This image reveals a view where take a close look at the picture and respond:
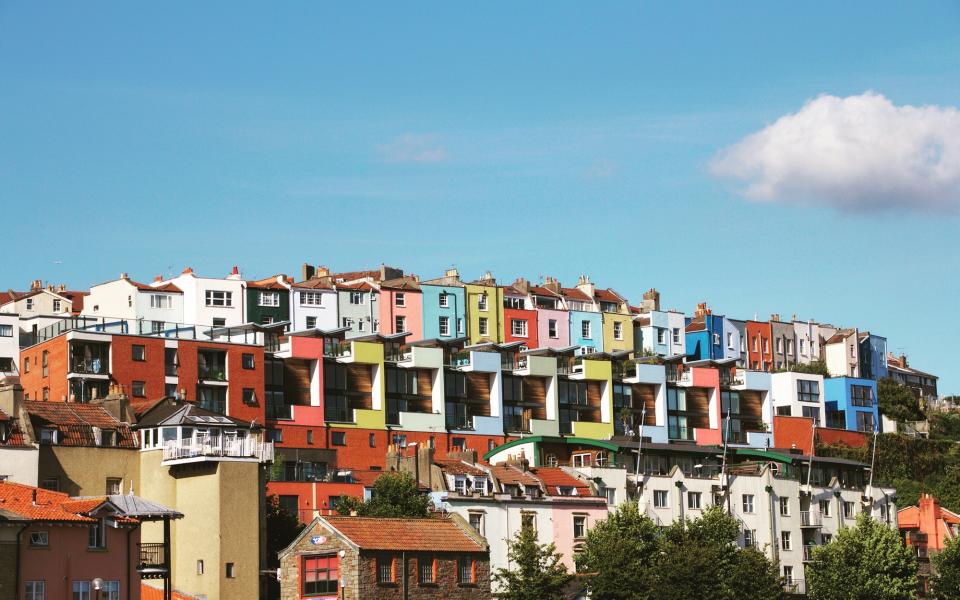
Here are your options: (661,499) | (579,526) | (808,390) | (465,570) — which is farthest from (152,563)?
(808,390)

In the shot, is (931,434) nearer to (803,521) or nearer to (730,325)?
(730,325)

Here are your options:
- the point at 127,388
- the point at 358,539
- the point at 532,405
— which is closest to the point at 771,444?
the point at 532,405

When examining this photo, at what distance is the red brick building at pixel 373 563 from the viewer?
8600 centimetres

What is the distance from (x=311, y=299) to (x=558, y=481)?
58371mm

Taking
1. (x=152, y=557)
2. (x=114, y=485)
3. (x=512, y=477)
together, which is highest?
(x=512, y=477)

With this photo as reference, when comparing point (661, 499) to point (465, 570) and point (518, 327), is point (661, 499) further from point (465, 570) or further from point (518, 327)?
point (518, 327)

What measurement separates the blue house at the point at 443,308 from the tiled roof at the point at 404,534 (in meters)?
71.4

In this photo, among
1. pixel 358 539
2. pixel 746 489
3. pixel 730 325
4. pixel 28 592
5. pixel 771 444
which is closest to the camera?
pixel 28 592

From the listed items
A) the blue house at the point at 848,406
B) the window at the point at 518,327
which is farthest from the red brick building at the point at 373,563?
the blue house at the point at 848,406

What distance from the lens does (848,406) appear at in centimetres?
17012

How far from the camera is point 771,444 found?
15538 cm

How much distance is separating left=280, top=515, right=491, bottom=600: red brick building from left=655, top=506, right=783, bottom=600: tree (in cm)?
1219

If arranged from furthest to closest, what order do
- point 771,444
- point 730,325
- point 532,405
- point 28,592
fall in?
1. point 730,325
2. point 771,444
3. point 532,405
4. point 28,592

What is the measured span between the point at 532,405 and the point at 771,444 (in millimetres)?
25802
